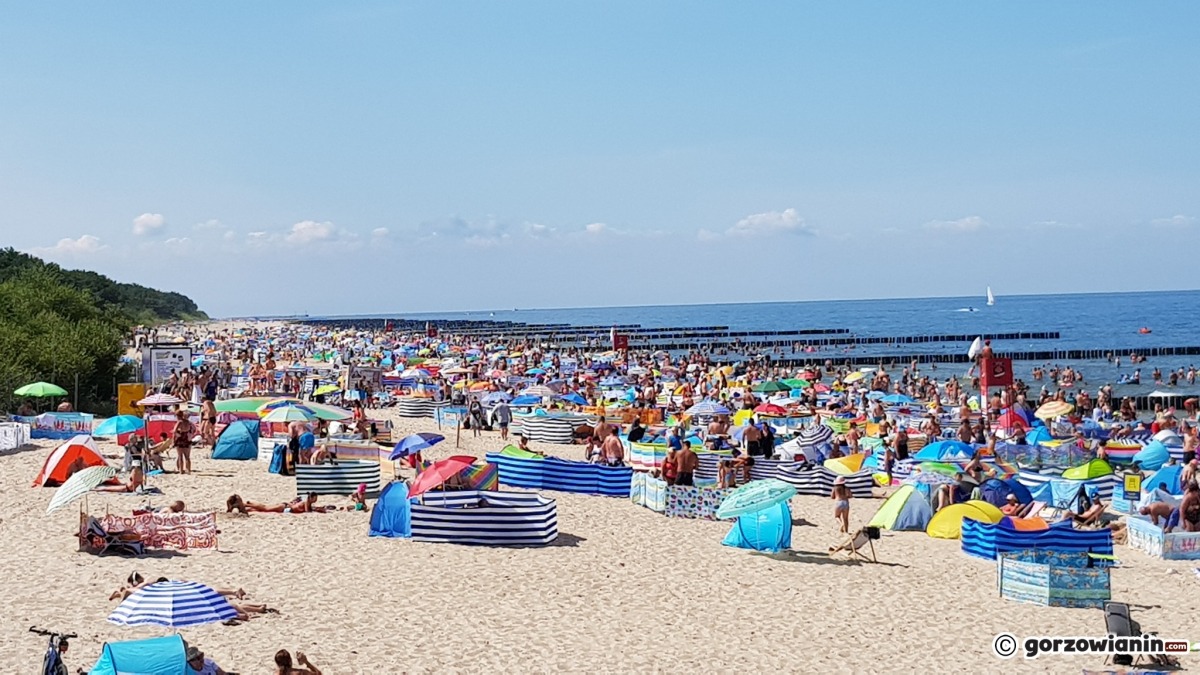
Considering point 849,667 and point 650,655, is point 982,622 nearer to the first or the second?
point 849,667

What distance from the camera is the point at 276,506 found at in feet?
48.4

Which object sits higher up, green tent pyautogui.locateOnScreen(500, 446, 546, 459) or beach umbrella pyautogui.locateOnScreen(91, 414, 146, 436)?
beach umbrella pyautogui.locateOnScreen(91, 414, 146, 436)

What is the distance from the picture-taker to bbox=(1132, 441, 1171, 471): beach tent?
1905cm

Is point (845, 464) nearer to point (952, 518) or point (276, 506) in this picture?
point (952, 518)

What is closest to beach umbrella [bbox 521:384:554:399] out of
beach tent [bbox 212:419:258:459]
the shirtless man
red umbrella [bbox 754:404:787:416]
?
red umbrella [bbox 754:404:787:416]

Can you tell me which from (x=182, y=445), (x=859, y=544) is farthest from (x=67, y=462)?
(x=859, y=544)

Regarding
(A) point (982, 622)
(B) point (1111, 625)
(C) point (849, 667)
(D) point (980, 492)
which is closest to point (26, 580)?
(C) point (849, 667)

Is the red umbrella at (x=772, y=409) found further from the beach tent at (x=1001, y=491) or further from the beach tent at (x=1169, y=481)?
the beach tent at (x=1169, y=481)

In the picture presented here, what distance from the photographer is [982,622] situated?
10492 mm

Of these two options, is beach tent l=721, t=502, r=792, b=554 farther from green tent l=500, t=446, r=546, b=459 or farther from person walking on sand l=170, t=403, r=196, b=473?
person walking on sand l=170, t=403, r=196, b=473

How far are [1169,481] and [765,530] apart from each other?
253 inches

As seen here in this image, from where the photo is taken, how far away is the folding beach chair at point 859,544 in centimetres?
1278

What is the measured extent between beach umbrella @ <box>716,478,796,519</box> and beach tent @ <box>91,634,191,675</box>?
6.95m

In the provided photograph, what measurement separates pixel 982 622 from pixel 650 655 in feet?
10.9
